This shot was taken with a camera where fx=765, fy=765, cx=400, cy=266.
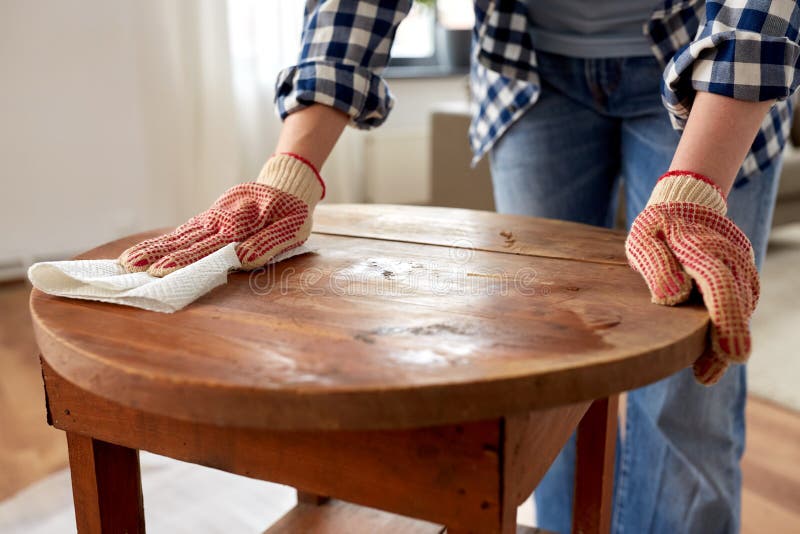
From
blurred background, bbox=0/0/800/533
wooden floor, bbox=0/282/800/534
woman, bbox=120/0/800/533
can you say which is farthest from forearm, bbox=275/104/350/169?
blurred background, bbox=0/0/800/533

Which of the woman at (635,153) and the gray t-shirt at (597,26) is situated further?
the gray t-shirt at (597,26)

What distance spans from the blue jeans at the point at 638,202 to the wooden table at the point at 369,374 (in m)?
0.27

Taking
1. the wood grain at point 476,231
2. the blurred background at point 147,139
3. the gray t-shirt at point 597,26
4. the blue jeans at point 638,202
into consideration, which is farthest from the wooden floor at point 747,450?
the gray t-shirt at point 597,26

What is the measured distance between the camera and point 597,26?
38.6 inches

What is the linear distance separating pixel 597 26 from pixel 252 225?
1.74 feet

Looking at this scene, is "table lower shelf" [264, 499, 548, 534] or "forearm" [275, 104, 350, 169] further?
"table lower shelf" [264, 499, 548, 534]

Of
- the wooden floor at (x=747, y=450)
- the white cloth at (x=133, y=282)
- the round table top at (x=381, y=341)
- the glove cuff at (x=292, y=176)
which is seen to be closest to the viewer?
the round table top at (x=381, y=341)

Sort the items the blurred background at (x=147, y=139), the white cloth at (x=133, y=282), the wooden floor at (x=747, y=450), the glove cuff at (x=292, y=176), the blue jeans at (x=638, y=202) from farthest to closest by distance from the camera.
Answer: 1. the blurred background at (x=147, y=139)
2. the wooden floor at (x=747, y=450)
3. the blue jeans at (x=638, y=202)
4. the glove cuff at (x=292, y=176)
5. the white cloth at (x=133, y=282)

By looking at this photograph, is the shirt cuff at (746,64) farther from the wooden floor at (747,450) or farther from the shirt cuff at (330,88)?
the wooden floor at (747,450)

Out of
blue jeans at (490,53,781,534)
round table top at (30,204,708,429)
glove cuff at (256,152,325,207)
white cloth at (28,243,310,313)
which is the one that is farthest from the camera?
blue jeans at (490,53,781,534)

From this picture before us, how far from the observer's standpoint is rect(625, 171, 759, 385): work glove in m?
0.57

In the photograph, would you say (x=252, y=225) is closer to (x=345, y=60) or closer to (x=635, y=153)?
(x=345, y=60)

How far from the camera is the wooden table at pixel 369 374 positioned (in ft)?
1.59

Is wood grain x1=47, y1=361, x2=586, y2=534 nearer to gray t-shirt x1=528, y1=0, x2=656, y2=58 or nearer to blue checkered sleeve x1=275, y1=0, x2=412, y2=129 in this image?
blue checkered sleeve x1=275, y1=0, x2=412, y2=129
